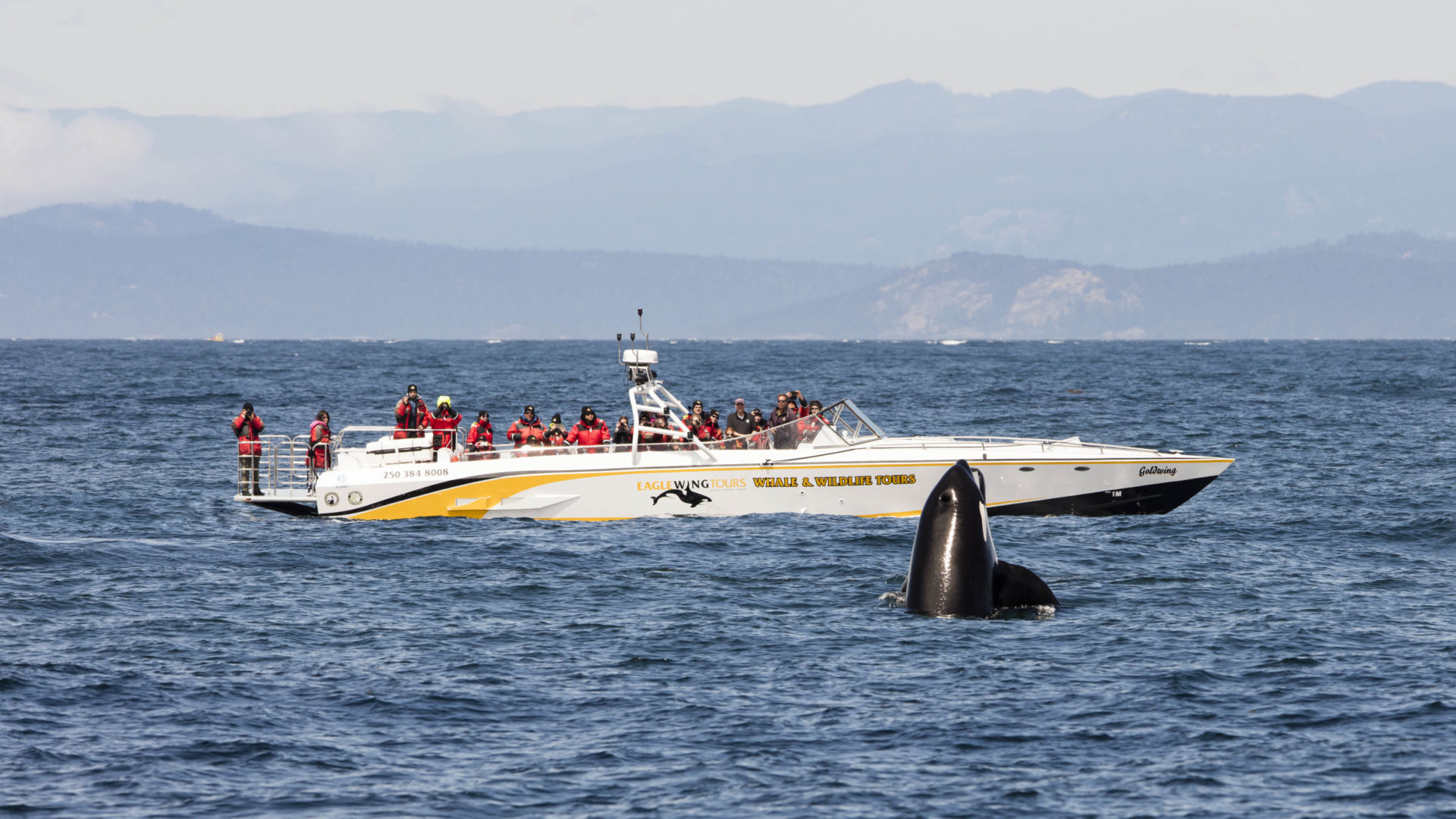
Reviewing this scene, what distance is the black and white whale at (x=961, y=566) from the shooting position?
1648 centimetres

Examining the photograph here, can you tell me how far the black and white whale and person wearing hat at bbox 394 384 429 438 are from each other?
1413 centimetres

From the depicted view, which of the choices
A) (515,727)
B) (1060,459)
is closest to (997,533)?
(1060,459)

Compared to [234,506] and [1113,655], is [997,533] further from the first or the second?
[234,506]

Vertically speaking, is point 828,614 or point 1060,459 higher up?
point 1060,459

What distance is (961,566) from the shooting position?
56.6 feet

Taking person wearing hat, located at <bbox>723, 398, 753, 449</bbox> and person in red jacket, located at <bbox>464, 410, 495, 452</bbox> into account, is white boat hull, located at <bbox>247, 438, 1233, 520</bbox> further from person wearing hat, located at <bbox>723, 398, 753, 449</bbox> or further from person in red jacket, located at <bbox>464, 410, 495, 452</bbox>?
person wearing hat, located at <bbox>723, 398, 753, 449</bbox>

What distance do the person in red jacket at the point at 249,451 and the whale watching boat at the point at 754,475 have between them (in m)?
2.25

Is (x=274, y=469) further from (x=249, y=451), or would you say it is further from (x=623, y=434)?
(x=623, y=434)

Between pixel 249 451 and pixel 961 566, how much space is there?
1838 centimetres

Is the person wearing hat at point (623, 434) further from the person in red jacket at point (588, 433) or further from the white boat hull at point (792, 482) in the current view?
the white boat hull at point (792, 482)

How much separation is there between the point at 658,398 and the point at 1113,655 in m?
13.5

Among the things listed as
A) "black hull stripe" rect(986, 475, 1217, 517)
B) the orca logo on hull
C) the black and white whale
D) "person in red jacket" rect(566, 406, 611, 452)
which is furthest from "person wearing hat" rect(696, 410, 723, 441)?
the black and white whale

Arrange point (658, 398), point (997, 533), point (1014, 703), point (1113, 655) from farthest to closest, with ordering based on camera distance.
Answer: point (658, 398), point (997, 533), point (1113, 655), point (1014, 703)

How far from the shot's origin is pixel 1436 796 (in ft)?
40.5
